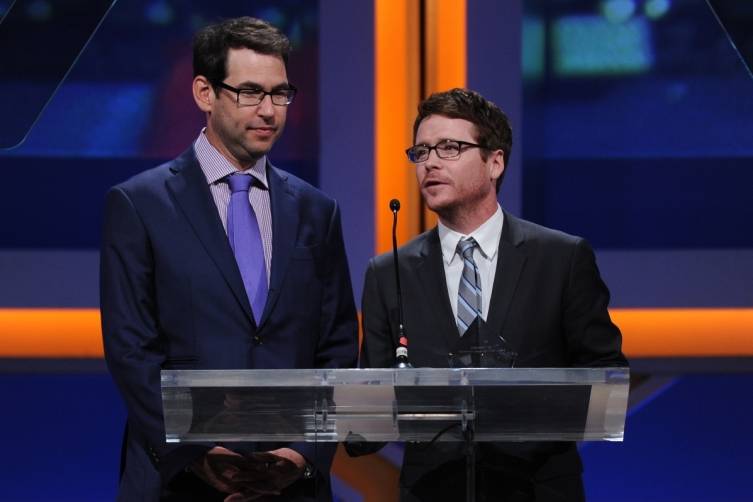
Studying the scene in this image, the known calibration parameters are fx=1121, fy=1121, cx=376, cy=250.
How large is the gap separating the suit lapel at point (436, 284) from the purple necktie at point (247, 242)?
1.30 feet

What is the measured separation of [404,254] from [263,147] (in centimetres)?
46

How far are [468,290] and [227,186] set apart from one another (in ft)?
2.12

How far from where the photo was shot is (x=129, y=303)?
2.56 metres

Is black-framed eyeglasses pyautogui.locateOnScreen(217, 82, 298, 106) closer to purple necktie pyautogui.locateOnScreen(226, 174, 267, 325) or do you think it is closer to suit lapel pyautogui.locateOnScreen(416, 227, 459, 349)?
purple necktie pyautogui.locateOnScreen(226, 174, 267, 325)

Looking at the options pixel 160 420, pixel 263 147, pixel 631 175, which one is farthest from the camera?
pixel 631 175

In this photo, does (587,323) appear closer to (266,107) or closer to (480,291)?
(480,291)

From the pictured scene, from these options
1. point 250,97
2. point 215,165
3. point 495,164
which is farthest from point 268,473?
point 495,164

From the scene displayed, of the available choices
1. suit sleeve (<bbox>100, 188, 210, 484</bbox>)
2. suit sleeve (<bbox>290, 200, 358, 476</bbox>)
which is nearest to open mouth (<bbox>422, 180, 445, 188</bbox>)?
suit sleeve (<bbox>290, 200, 358, 476</bbox>)

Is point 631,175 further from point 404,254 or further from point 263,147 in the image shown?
point 263,147

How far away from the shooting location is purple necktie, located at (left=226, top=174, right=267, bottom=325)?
2.68 m

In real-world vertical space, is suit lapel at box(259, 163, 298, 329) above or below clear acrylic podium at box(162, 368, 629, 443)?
above

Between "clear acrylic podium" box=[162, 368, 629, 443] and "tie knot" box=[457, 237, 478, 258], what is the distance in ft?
2.55

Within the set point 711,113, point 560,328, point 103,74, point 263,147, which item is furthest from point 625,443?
point 103,74

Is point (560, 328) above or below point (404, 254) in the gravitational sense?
below
